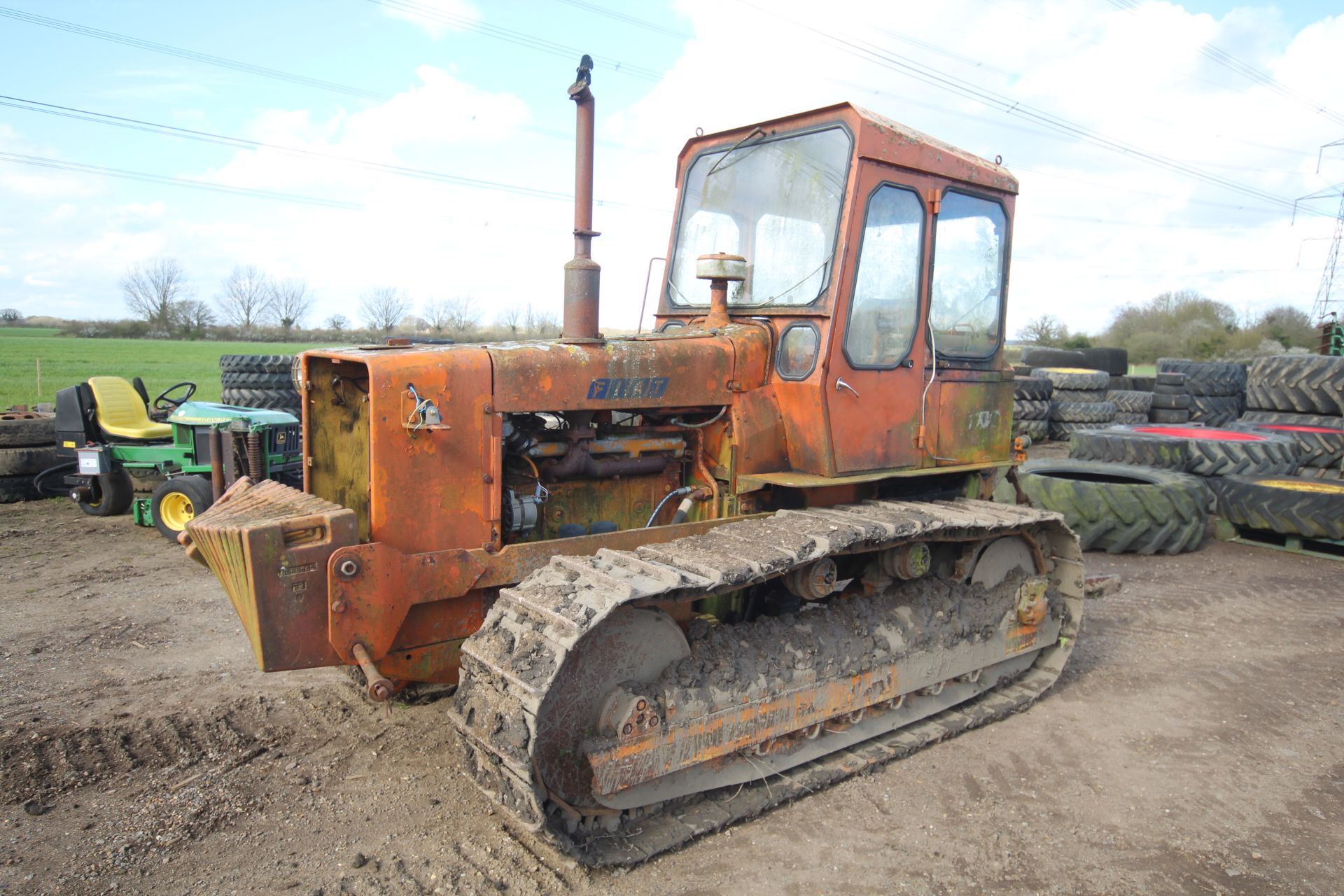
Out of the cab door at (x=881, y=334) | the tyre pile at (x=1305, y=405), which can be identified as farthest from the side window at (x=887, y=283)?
the tyre pile at (x=1305, y=405)

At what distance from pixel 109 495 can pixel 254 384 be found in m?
2.93

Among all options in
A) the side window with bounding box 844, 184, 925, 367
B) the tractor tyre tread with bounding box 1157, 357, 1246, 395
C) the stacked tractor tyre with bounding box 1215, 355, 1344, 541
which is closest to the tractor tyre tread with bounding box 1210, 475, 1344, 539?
the stacked tractor tyre with bounding box 1215, 355, 1344, 541

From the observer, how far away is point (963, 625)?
4781mm

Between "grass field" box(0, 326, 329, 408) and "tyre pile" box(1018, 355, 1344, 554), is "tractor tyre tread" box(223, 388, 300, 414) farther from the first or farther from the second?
Result: "tyre pile" box(1018, 355, 1344, 554)

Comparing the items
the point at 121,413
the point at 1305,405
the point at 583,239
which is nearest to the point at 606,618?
the point at 583,239

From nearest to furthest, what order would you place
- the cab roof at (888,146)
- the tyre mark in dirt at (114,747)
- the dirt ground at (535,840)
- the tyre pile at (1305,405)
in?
the dirt ground at (535,840) < the tyre mark in dirt at (114,747) < the cab roof at (888,146) < the tyre pile at (1305,405)

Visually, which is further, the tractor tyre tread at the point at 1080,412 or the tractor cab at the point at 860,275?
the tractor tyre tread at the point at 1080,412

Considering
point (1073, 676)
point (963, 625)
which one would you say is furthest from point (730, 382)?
point (1073, 676)

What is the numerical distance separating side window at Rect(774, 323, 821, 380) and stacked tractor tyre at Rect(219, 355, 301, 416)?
933 centimetres

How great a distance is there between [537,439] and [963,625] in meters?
2.51

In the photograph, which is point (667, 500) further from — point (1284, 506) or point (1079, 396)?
point (1079, 396)

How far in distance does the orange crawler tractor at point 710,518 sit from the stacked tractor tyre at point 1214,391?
13418mm

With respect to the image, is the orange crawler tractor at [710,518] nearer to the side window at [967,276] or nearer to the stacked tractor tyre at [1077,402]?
the side window at [967,276]

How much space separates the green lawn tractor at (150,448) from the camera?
861cm
